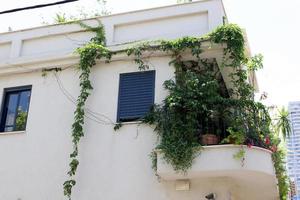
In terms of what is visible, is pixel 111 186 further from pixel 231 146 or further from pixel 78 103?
pixel 231 146

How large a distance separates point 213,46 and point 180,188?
3.71 metres

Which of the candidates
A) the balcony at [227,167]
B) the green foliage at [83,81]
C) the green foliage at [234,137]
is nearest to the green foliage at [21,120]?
the green foliage at [83,81]

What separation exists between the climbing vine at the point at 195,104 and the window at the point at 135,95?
0.92 ft

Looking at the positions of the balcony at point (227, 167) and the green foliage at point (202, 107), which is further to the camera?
the green foliage at point (202, 107)

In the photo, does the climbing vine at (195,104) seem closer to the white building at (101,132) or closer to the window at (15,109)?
the white building at (101,132)

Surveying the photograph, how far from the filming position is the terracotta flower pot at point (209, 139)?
10000mm

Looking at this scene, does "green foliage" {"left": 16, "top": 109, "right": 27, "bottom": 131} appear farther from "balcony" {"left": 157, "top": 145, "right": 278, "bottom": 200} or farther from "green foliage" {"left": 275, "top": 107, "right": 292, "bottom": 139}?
"green foliage" {"left": 275, "top": 107, "right": 292, "bottom": 139}

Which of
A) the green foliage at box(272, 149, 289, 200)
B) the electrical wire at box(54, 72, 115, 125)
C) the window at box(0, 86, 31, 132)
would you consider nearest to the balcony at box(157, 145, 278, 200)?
the electrical wire at box(54, 72, 115, 125)

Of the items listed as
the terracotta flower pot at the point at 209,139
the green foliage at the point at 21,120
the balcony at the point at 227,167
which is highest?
the green foliage at the point at 21,120

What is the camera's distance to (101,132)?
11.4 meters

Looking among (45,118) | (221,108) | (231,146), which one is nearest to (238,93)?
(221,108)

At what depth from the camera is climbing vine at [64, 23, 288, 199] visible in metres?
9.93

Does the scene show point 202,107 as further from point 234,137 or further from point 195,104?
point 234,137

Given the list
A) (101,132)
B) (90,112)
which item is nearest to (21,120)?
(90,112)
